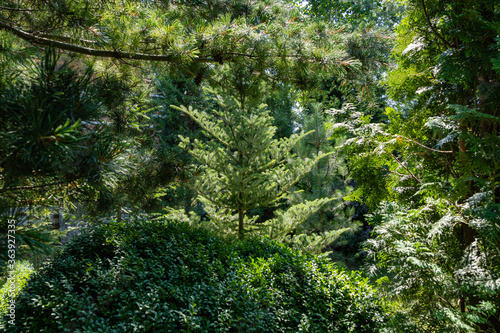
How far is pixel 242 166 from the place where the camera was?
4.16 metres

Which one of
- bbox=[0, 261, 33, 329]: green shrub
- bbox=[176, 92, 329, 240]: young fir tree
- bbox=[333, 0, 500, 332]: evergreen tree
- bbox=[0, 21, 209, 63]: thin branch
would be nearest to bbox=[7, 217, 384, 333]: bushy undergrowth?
bbox=[0, 261, 33, 329]: green shrub

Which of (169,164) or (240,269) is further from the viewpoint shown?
(169,164)

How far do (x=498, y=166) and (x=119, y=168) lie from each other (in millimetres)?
2830

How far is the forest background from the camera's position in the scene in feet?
6.00

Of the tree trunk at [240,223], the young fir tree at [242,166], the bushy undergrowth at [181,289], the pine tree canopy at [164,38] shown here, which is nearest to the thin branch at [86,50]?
the pine tree canopy at [164,38]

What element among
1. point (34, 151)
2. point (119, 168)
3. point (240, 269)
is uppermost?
point (34, 151)

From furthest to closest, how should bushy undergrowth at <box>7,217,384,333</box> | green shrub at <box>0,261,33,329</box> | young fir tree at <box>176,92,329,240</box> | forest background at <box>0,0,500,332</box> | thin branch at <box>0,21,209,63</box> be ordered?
young fir tree at <box>176,92,329,240</box>
thin branch at <box>0,21,209,63</box>
bushy undergrowth at <box>7,217,384,333</box>
green shrub at <box>0,261,33,329</box>
forest background at <box>0,0,500,332</box>

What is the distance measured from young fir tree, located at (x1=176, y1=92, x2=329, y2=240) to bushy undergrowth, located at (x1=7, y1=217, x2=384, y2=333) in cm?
101

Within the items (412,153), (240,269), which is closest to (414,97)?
(412,153)

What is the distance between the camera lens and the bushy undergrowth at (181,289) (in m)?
2.22

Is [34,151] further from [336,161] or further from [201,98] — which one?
[201,98]

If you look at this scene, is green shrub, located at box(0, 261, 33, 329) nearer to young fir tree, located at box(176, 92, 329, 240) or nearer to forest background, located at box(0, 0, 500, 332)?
forest background, located at box(0, 0, 500, 332)

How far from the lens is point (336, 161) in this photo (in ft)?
20.9

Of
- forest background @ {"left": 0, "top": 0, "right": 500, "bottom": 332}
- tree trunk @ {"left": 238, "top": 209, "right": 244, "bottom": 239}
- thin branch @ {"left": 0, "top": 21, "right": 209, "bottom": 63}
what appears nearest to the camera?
forest background @ {"left": 0, "top": 0, "right": 500, "bottom": 332}
